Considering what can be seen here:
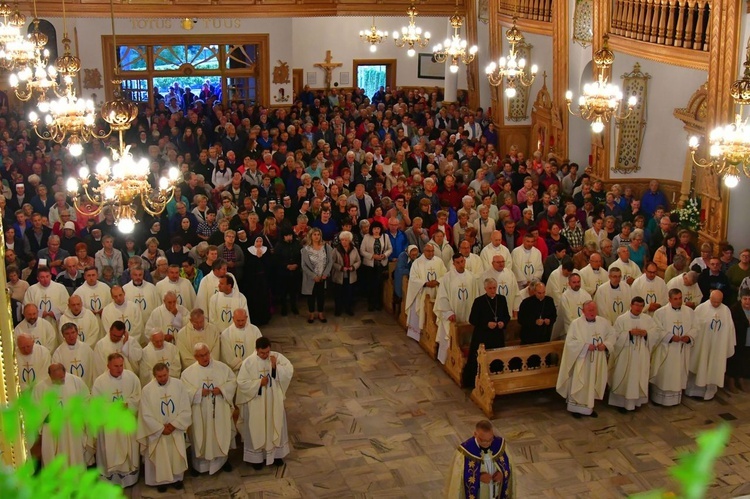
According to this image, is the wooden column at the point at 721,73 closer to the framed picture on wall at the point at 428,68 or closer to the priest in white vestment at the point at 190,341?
the priest in white vestment at the point at 190,341

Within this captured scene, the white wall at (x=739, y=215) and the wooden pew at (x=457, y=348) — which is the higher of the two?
the white wall at (x=739, y=215)

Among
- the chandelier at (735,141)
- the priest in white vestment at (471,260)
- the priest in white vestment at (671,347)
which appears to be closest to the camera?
the chandelier at (735,141)

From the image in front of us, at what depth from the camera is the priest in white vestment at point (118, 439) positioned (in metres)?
9.70

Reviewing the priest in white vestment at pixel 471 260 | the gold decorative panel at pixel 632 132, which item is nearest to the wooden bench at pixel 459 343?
the priest in white vestment at pixel 471 260

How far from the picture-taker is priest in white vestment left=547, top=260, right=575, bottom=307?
13.0m

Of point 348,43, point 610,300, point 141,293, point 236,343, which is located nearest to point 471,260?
point 610,300

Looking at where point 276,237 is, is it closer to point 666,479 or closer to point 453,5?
point 666,479

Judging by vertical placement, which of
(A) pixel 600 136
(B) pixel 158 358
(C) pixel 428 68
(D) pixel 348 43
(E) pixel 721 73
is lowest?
(B) pixel 158 358

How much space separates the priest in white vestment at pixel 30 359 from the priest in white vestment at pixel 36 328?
621 mm

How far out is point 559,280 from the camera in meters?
13.2

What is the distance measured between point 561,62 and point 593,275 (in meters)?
8.56

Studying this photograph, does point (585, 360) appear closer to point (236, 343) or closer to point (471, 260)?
point (471, 260)

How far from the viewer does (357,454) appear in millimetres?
10836

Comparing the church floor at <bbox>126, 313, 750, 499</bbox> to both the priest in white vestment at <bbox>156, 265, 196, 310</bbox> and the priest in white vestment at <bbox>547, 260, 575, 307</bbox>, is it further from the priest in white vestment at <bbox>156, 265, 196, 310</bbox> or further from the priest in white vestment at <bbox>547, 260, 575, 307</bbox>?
the priest in white vestment at <bbox>156, 265, 196, 310</bbox>
